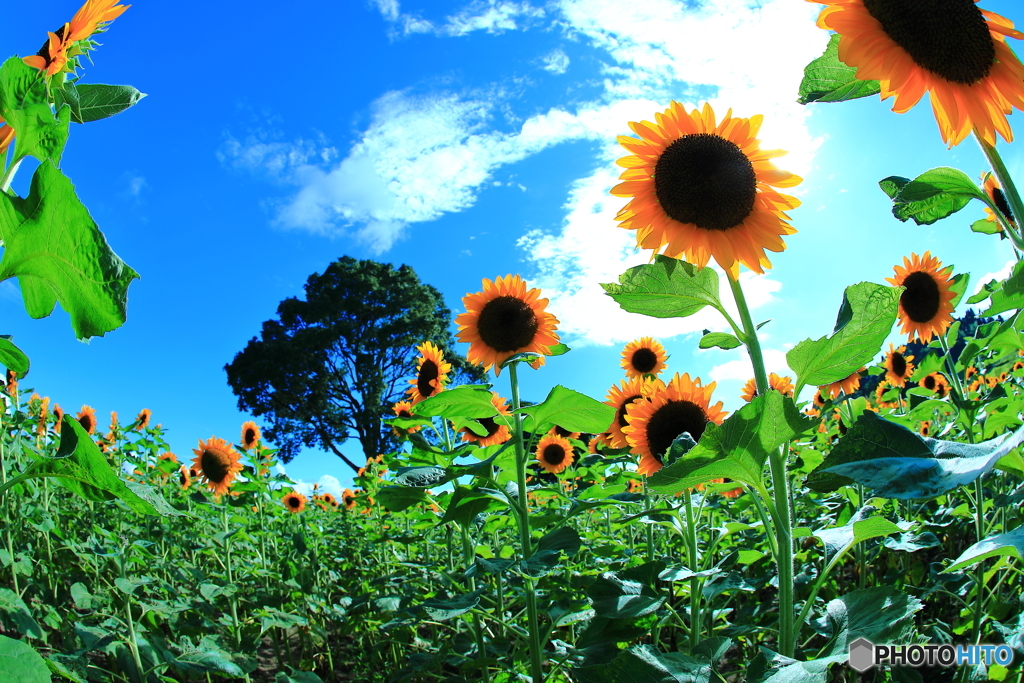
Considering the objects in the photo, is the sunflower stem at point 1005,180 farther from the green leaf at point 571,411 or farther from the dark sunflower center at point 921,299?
the dark sunflower center at point 921,299

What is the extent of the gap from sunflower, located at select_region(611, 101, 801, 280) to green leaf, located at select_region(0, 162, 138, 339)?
3.83ft

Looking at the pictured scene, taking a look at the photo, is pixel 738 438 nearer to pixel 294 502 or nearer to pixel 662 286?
pixel 662 286

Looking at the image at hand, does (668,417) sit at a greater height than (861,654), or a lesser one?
greater

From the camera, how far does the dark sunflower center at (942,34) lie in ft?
3.25

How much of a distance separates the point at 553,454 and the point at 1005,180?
368 cm

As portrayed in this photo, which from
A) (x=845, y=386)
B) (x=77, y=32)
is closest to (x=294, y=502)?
(x=845, y=386)

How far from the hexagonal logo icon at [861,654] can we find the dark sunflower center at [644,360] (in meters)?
Result: 3.00

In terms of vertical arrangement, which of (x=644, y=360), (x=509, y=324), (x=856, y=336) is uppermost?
(x=644, y=360)

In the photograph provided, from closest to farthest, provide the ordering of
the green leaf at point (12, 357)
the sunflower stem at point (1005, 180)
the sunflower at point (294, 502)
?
the green leaf at point (12, 357) < the sunflower stem at point (1005, 180) < the sunflower at point (294, 502)

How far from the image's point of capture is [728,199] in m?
1.54

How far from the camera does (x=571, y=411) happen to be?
165 cm

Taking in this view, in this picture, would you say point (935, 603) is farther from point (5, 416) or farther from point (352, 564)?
point (5, 416)

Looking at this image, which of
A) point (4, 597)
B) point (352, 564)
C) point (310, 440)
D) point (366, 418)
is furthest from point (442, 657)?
point (310, 440)

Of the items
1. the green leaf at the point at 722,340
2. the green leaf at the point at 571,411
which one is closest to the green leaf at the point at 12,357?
the green leaf at the point at 571,411
